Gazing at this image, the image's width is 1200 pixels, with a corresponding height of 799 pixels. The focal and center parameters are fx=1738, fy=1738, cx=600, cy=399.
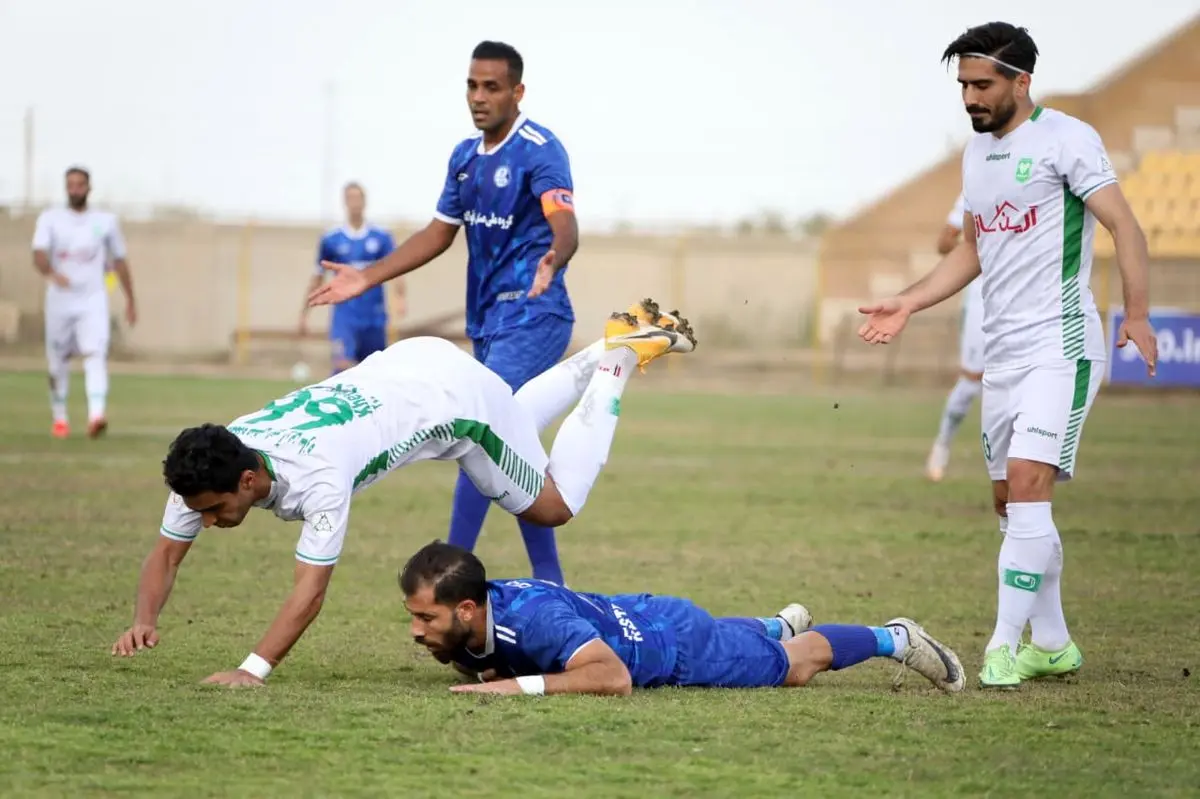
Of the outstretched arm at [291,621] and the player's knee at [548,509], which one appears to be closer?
the outstretched arm at [291,621]

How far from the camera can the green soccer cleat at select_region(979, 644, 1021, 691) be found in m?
6.29

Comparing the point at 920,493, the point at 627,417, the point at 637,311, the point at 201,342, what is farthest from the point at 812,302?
the point at 637,311

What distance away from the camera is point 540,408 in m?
7.15

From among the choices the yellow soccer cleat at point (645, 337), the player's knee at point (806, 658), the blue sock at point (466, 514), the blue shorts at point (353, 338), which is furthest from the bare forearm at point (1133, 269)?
the blue shorts at point (353, 338)

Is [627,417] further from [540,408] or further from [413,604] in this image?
[413,604]

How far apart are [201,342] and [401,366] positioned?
3192 cm

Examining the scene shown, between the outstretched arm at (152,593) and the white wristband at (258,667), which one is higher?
the outstretched arm at (152,593)

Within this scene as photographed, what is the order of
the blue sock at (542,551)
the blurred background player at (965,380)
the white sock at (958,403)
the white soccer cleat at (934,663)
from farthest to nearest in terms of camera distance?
the blurred background player at (965,380), the white sock at (958,403), the blue sock at (542,551), the white soccer cleat at (934,663)

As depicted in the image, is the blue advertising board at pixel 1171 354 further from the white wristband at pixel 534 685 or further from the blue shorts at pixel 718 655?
the white wristband at pixel 534 685

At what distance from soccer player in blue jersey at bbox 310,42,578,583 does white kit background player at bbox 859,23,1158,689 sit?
180cm

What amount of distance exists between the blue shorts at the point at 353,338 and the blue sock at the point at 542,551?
428 inches

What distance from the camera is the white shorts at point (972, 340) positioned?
46.9 feet

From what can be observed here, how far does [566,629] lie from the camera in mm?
5742

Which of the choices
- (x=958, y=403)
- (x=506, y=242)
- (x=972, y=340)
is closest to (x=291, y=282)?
(x=972, y=340)
